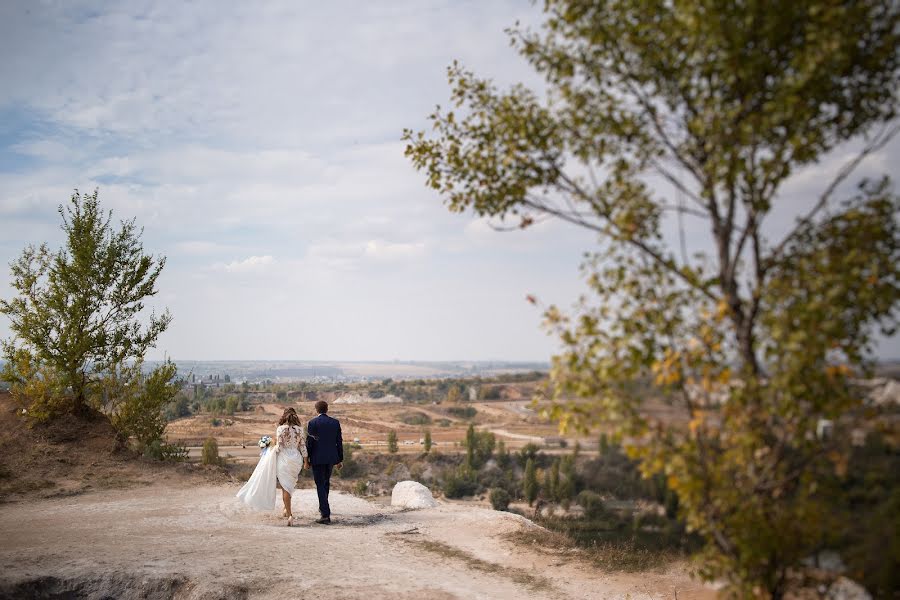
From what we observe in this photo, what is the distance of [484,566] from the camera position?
846 cm

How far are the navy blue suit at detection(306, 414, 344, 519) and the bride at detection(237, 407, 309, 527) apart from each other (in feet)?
0.83

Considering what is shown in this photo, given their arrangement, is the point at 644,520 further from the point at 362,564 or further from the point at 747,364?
the point at 747,364

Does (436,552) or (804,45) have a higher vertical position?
(804,45)

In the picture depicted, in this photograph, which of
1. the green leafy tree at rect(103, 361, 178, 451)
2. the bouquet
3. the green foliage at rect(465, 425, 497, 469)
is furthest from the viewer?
the green foliage at rect(465, 425, 497, 469)

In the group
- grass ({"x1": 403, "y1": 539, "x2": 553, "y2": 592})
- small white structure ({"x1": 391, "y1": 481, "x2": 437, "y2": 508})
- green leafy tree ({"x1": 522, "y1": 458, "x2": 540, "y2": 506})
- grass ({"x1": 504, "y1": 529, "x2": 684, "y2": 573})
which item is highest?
grass ({"x1": 403, "y1": 539, "x2": 553, "y2": 592})

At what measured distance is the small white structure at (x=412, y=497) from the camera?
43.5 feet

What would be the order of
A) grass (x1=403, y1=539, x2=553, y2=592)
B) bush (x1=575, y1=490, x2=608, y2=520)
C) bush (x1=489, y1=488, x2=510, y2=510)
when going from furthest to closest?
1. bush (x1=489, y1=488, x2=510, y2=510)
2. bush (x1=575, y1=490, x2=608, y2=520)
3. grass (x1=403, y1=539, x2=553, y2=592)

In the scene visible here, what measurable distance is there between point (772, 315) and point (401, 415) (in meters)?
93.5

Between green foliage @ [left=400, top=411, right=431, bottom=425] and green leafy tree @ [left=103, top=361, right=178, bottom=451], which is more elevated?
green leafy tree @ [left=103, top=361, right=178, bottom=451]

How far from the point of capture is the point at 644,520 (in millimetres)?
21031

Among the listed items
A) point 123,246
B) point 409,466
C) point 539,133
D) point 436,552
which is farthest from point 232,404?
point 539,133

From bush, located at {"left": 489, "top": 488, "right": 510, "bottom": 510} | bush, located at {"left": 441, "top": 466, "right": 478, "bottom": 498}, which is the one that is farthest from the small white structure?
bush, located at {"left": 441, "top": 466, "right": 478, "bottom": 498}

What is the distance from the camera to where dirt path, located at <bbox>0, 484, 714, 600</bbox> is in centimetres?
736

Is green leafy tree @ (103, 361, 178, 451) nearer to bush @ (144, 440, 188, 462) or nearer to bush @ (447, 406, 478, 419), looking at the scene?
bush @ (144, 440, 188, 462)
